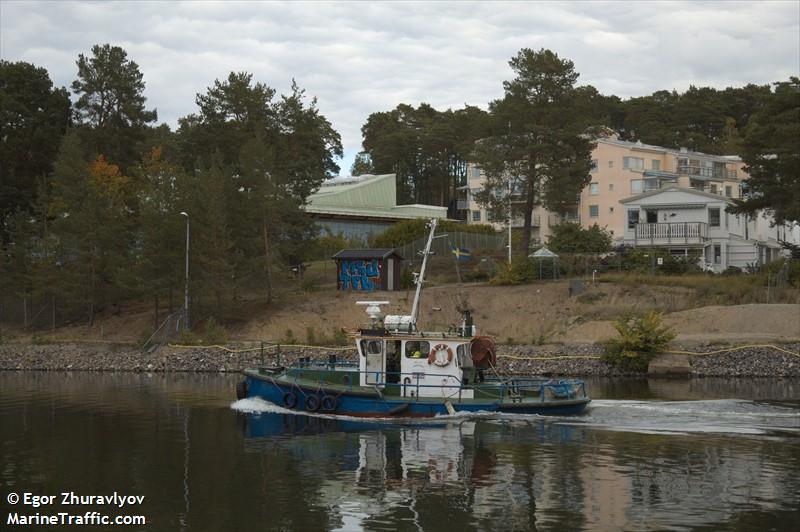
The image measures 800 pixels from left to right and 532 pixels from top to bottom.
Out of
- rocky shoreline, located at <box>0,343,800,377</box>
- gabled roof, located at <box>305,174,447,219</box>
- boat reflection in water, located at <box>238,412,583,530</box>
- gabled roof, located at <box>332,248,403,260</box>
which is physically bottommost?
boat reflection in water, located at <box>238,412,583,530</box>

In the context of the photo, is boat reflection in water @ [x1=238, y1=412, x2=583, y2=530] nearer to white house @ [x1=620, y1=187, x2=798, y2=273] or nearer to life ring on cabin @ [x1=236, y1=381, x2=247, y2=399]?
life ring on cabin @ [x1=236, y1=381, x2=247, y2=399]

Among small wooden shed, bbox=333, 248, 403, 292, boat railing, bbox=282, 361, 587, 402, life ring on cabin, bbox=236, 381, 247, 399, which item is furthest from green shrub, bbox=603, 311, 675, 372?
life ring on cabin, bbox=236, 381, 247, 399

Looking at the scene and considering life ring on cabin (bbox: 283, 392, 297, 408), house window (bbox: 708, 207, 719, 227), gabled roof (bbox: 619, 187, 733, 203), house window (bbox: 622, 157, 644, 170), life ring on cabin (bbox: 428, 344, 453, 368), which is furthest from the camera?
house window (bbox: 622, 157, 644, 170)

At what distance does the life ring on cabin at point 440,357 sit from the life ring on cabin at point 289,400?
537 cm

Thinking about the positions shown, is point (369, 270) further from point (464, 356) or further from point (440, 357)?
point (440, 357)

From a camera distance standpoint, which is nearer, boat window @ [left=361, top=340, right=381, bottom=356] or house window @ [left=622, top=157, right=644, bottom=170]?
boat window @ [left=361, top=340, right=381, bottom=356]

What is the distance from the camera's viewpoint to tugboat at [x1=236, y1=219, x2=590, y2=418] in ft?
112

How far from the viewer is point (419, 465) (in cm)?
2744

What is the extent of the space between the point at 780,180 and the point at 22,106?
189 feet

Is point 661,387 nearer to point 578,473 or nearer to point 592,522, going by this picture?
point 578,473

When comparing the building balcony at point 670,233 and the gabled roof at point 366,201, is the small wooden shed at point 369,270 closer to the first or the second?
the building balcony at point 670,233

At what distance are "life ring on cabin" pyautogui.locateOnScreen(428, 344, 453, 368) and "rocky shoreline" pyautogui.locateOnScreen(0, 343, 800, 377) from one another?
13992mm

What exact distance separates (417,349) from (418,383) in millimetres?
1235

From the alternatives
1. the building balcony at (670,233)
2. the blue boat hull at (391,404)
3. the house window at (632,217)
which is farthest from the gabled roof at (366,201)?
the blue boat hull at (391,404)
